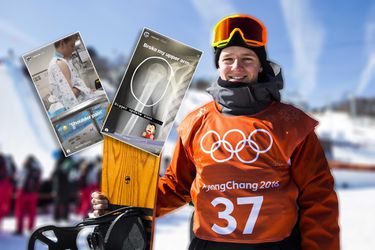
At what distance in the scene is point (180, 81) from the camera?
5.46 ft

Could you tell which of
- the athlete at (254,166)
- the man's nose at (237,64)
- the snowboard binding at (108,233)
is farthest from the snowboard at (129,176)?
the man's nose at (237,64)

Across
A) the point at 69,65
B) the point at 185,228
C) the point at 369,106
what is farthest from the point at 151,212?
the point at 369,106

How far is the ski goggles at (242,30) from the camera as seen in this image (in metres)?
1.54

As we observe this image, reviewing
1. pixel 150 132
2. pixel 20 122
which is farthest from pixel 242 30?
pixel 20 122

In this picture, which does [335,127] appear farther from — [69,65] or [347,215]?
[69,65]

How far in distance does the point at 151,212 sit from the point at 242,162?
1.58 ft

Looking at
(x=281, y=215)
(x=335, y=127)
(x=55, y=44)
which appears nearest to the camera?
(x=281, y=215)

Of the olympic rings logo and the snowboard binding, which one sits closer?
the olympic rings logo

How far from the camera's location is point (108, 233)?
1.52 metres

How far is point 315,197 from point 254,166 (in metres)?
0.26

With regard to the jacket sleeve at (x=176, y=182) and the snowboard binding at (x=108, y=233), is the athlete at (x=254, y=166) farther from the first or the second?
the snowboard binding at (x=108, y=233)

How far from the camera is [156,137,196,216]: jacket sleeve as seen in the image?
1689 mm

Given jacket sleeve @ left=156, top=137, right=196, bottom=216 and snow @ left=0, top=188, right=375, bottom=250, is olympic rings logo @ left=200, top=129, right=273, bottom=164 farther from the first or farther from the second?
snow @ left=0, top=188, right=375, bottom=250

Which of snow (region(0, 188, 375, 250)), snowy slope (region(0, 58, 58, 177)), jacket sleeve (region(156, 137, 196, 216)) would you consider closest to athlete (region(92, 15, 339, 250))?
jacket sleeve (region(156, 137, 196, 216))
